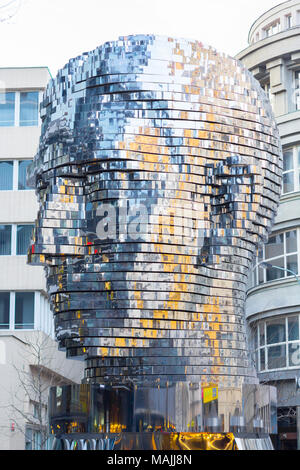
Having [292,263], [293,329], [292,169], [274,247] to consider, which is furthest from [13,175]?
[293,329]

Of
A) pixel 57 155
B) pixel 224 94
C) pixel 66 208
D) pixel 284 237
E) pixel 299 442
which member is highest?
pixel 284 237

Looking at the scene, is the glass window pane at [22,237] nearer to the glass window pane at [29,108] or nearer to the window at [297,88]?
the glass window pane at [29,108]

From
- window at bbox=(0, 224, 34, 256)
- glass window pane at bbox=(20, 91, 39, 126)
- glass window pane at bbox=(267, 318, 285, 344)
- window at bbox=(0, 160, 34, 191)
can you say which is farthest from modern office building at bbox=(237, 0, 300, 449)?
glass window pane at bbox=(20, 91, 39, 126)

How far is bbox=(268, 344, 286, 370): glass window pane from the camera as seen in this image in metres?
34.6

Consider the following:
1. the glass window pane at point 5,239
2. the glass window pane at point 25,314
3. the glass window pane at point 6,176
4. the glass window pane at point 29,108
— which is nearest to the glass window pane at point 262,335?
the glass window pane at point 25,314

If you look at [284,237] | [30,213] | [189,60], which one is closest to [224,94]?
[189,60]

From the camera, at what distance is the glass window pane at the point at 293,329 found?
34.5 meters

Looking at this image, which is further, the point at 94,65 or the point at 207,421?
the point at 94,65

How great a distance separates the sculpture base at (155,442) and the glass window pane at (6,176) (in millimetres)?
26791

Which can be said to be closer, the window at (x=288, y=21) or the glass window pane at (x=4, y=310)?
the glass window pane at (x=4, y=310)

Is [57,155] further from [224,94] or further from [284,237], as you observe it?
[284,237]

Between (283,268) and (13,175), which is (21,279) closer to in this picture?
(13,175)

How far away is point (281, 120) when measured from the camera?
3703 cm

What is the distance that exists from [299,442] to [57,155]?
92.7 ft
